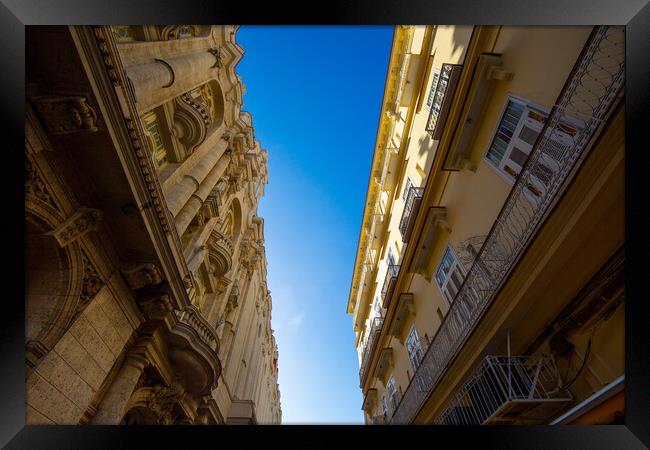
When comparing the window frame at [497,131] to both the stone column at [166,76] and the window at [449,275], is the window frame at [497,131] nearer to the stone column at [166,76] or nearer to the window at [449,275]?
the window at [449,275]

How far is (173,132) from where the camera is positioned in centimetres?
1241

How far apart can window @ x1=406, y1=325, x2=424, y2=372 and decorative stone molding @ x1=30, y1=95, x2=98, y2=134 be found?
37.2 ft

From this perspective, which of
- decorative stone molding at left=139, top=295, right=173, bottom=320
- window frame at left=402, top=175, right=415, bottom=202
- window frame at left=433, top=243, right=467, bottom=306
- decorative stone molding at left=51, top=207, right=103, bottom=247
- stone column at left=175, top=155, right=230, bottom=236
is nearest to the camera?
decorative stone molding at left=51, top=207, right=103, bottom=247

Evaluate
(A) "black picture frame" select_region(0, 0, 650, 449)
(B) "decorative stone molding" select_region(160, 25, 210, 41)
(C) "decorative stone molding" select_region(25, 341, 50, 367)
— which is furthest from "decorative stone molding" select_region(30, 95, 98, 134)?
(B) "decorative stone molding" select_region(160, 25, 210, 41)

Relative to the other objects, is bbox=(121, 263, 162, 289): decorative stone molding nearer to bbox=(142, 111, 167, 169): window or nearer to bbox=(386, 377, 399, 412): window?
bbox=(142, 111, 167, 169): window

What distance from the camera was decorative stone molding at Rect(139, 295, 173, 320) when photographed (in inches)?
310

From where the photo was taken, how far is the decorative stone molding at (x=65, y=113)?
5043mm

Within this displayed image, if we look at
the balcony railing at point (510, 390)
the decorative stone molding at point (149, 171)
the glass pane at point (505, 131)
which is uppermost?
the glass pane at point (505, 131)

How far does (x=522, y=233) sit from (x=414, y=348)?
26.0 feet

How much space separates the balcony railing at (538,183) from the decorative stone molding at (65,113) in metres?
7.39

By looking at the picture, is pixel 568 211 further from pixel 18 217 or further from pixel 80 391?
pixel 80 391

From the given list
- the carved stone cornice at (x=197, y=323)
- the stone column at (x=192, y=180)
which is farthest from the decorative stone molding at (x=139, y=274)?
the stone column at (x=192, y=180)
